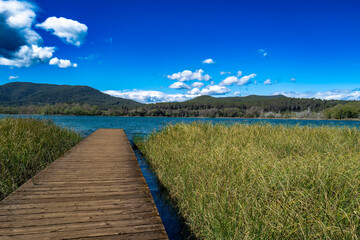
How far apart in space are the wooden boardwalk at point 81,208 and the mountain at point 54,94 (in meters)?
150

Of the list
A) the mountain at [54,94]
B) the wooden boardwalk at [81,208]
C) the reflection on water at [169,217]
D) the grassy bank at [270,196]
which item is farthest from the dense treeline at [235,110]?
the wooden boardwalk at [81,208]

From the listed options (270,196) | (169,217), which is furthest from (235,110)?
(270,196)

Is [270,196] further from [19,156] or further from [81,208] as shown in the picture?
[19,156]

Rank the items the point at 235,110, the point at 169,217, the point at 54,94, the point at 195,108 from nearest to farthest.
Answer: the point at 169,217 < the point at 235,110 < the point at 195,108 < the point at 54,94

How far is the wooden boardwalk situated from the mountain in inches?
5924

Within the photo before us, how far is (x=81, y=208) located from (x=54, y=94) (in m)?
198

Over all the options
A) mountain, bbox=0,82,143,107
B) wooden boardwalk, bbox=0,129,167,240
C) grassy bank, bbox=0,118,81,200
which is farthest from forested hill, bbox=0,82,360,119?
wooden boardwalk, bbox=0,129,167,240

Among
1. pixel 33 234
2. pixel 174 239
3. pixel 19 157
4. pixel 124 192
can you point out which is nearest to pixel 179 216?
pixel 174 239

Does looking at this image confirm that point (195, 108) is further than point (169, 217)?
Yes

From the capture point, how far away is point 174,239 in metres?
3.48

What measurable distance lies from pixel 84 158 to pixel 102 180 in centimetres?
261

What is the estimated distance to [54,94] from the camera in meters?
165

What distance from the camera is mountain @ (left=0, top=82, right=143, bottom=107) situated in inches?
6093

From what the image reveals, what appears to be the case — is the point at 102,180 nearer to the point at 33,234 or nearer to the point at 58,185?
the point at 58,185
